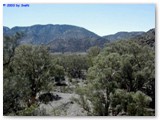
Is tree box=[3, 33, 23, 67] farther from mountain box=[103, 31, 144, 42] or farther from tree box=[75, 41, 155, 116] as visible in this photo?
mountain box=[103, 31, 144, 42]

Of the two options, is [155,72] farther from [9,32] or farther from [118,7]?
[9,32]

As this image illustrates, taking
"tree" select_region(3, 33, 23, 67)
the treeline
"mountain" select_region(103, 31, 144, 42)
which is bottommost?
the treeline

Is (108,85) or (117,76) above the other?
(117,76)

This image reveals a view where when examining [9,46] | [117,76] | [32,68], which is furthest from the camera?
[32,68]

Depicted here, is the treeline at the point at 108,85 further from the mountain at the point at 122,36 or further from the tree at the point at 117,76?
the mountain at the point at 122,36

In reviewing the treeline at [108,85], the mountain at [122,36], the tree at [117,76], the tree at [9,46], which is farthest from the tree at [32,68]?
the mountain at [122,36]

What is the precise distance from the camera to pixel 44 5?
708 centimetres

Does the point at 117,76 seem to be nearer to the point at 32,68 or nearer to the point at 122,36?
the point at 122,36

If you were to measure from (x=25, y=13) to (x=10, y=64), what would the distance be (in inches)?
42.8

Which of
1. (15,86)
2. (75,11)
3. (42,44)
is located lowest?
(15,86)

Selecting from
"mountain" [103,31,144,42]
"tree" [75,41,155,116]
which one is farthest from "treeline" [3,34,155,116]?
"mountain" [103,31,144,42]

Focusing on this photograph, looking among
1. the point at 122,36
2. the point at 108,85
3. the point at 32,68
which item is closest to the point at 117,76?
the point at 108,85

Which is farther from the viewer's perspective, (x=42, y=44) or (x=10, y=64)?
(x=42, y=44)

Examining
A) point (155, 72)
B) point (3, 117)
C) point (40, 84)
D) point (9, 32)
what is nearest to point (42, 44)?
point (40, 84)
